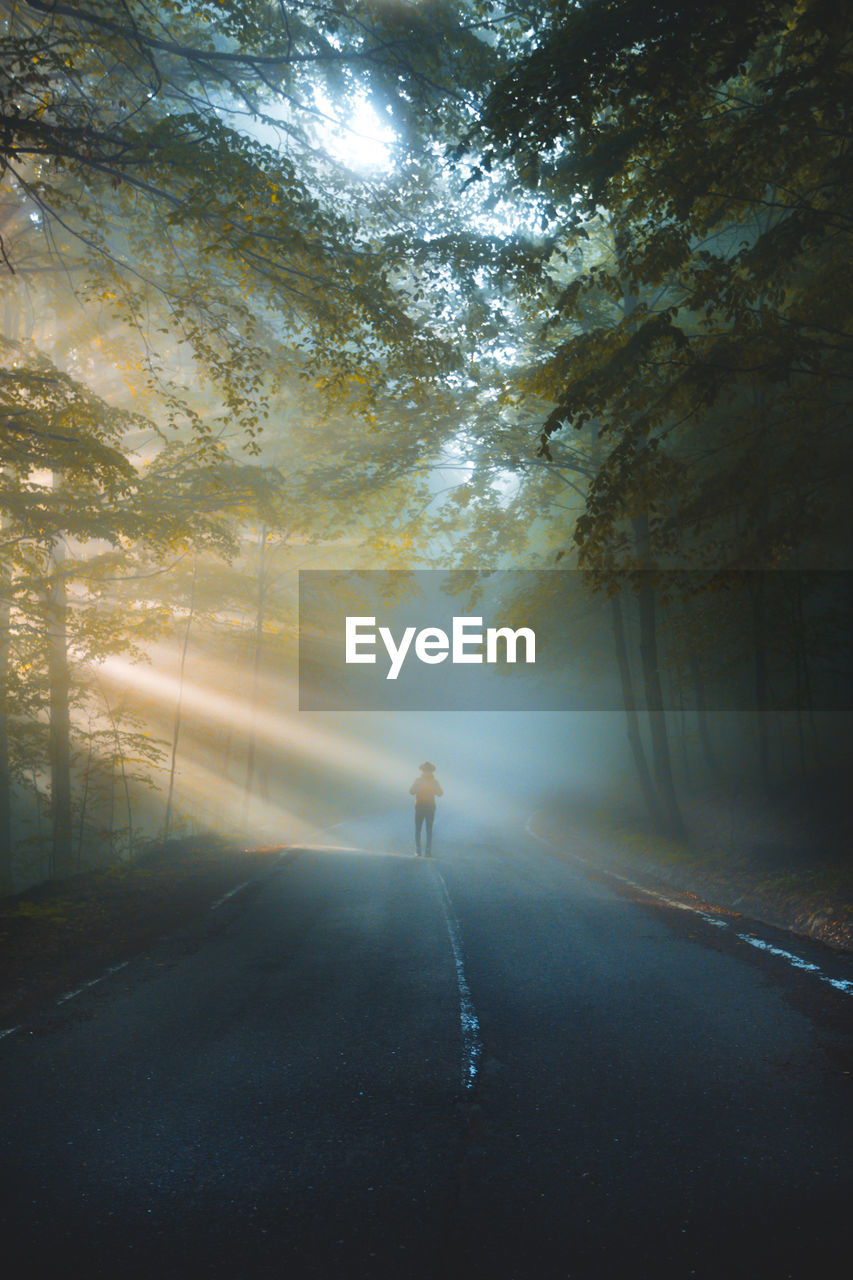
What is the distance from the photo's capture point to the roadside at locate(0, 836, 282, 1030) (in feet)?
21.9

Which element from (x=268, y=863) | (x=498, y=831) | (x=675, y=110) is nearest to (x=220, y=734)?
(x=498, y=831)

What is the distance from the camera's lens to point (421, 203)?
10.1 meters

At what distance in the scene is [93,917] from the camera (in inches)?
352

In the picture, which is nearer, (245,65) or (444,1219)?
(444,1219)

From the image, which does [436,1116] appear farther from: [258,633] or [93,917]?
[258,633]

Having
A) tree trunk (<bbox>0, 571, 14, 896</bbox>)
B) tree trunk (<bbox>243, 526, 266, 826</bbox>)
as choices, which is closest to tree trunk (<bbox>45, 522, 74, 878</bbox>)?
tree trunk (<bbox>0, 571, 14, 896</bbox>)

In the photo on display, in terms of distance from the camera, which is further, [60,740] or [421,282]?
[60,740]

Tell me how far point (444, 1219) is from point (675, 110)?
8.74m

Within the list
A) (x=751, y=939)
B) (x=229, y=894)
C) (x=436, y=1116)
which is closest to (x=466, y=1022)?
(x=436, y=1116)

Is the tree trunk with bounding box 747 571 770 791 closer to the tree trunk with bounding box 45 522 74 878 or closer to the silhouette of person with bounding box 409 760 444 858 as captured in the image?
the silhouette of person with bounding box 409 760 444 858

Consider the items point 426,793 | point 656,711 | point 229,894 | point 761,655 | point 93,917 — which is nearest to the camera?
point 93,917

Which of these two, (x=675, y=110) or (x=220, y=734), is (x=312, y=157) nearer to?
(x=675, y=110)

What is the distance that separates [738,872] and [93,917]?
922 centimetres

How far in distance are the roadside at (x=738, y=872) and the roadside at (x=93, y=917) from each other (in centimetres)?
699
